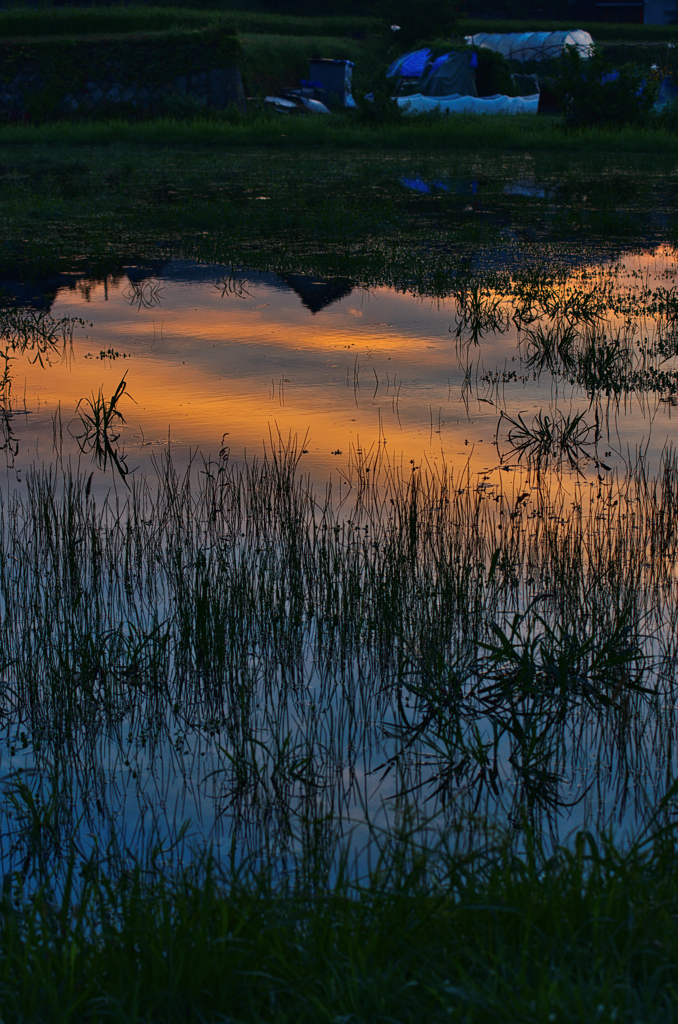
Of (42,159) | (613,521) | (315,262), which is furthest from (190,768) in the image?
(42,159)

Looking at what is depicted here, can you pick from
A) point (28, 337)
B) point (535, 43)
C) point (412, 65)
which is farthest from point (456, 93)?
point (28, 337)

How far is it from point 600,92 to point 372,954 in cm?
2799

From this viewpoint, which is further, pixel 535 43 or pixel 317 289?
pixel 535 43

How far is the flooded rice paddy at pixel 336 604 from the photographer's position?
3219 millimetres

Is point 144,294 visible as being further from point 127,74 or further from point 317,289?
point 127,74

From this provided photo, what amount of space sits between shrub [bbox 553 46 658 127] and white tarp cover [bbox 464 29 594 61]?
13524 mm

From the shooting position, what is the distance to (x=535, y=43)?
40.2 metres

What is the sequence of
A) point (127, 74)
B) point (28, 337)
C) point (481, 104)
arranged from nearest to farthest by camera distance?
1. point (28, 337)
2. point (127, 74)
3. point (481, 104)

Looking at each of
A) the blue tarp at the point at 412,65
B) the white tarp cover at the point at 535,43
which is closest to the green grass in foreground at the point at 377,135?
the blue tarp at the point at 412,65

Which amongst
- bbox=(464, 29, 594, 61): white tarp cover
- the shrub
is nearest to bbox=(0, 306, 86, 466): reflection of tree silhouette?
the shrub

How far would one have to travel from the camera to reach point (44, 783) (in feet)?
10.9

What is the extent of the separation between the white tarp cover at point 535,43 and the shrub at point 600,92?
1352 cm

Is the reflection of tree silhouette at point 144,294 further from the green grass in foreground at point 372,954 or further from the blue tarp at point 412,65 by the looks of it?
the blue tarp at point 412,65

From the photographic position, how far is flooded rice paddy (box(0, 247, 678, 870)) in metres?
3.22
